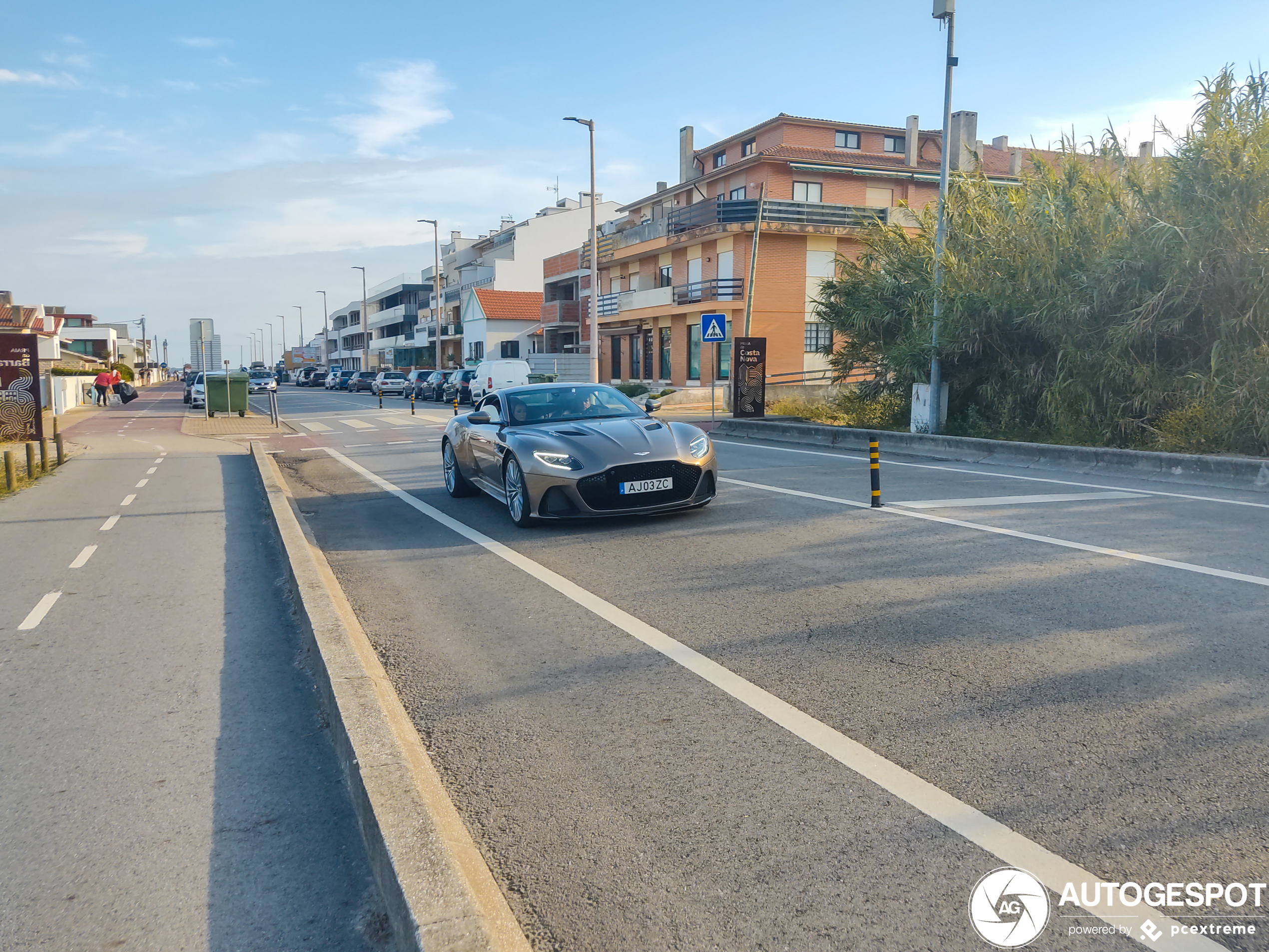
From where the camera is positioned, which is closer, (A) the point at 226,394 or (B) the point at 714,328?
(B) the point at 714,328

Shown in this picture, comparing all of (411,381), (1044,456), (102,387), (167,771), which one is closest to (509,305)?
(411,381)

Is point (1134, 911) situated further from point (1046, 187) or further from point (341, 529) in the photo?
point (1046, 187)

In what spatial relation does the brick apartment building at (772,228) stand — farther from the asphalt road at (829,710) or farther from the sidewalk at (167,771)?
the sidewalk at (167,771)

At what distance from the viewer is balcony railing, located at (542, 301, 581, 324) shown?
195ft

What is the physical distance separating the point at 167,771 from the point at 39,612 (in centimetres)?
366

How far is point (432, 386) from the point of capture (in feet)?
165

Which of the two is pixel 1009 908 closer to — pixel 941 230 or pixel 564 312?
pixel 941 230

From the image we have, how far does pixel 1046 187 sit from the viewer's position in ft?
57.9

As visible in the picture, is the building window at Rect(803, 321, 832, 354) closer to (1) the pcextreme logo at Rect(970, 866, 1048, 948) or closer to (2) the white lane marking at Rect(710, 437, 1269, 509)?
(2) the white lane marking at Rect(710, 437, 1269, 509)

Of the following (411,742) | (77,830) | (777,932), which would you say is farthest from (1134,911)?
(77,830)

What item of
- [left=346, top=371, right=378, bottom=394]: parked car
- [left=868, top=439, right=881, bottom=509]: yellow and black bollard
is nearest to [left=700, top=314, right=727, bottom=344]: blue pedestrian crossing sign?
[left=868, top=439, right=881, bottom=509]: yellow and black bollard

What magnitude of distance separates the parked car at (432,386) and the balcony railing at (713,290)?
509 inches

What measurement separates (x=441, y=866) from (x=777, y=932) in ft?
3.20

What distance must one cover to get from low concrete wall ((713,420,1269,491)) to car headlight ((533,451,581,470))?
5519mm
